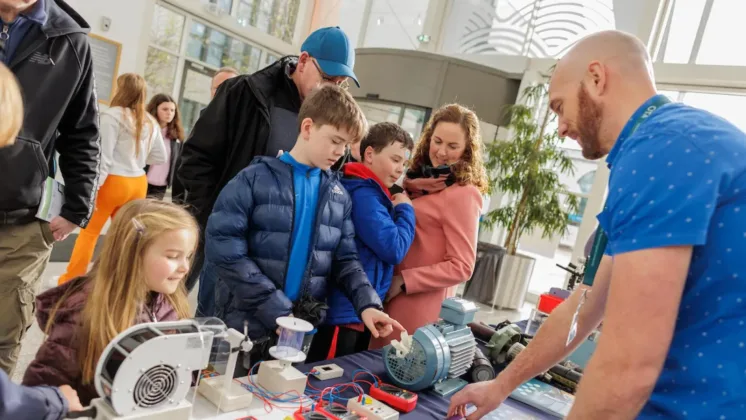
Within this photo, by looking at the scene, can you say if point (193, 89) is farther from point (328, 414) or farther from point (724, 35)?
point (328, 414)

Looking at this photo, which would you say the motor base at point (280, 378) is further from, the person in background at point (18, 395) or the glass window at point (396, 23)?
the glass window at point (396, 23)

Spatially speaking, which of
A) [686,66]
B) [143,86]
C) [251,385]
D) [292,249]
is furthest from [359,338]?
[686,66]

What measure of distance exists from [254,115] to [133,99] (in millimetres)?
1628

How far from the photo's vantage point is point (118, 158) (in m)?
3.29

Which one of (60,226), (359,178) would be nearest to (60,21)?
(60,226)

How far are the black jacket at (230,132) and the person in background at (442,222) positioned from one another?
24.4 inches

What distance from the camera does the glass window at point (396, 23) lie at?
24.3 feet

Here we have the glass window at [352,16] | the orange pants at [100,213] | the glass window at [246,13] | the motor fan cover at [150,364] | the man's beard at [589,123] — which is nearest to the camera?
the motor fan cover at [150,364]

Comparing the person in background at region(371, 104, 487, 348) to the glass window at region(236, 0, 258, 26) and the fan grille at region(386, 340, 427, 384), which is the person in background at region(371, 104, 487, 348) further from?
the glass window at region(236, 0, 258, 26)

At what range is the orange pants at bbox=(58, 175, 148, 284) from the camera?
10.5 feet

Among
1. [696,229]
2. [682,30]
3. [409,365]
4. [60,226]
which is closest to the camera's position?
[696,229]

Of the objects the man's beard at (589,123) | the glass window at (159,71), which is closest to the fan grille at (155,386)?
the man's beard at (589,123)

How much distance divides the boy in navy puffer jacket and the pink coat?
0.32 m

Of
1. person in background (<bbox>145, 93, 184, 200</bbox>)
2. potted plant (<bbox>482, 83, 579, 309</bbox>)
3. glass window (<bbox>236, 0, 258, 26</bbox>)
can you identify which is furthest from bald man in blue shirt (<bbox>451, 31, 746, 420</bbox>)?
glass window (<bbox>236, 0, 258, 26</bbox>)
